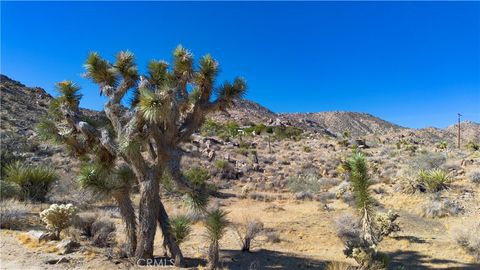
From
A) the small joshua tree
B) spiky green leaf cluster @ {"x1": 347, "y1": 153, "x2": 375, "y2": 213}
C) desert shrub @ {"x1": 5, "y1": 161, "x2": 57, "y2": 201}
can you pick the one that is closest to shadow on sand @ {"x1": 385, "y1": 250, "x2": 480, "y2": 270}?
the small joshua tree

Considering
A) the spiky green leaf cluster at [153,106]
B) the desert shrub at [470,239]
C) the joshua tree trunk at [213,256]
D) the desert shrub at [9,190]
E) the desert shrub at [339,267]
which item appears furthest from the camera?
the desert shrub at [9,190]

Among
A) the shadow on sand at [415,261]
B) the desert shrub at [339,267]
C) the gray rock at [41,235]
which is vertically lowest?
the shadow on sand at [415,261]

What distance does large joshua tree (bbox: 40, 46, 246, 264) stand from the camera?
7.57m

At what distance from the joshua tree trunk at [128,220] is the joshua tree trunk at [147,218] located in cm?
26

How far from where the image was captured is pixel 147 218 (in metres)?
7.87

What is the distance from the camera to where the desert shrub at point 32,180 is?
13.0 metres

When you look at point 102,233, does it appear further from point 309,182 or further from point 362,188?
point 309,182

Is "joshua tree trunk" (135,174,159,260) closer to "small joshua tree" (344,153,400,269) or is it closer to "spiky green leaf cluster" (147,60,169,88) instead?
"spiky green leaf cluster" (147,60,169,88)

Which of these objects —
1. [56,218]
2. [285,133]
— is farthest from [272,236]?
[285,133]

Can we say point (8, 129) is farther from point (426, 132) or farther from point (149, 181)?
point (426, 132)

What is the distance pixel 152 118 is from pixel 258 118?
205ft

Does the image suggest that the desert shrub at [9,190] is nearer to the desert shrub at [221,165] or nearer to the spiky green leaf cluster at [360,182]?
the spiky green leaf cluster at [360,182]

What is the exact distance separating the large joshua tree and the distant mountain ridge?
850 millimetres

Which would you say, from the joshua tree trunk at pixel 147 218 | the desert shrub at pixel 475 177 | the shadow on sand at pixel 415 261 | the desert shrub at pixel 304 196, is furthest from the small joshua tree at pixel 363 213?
the desert shrub at pixel 475 177
